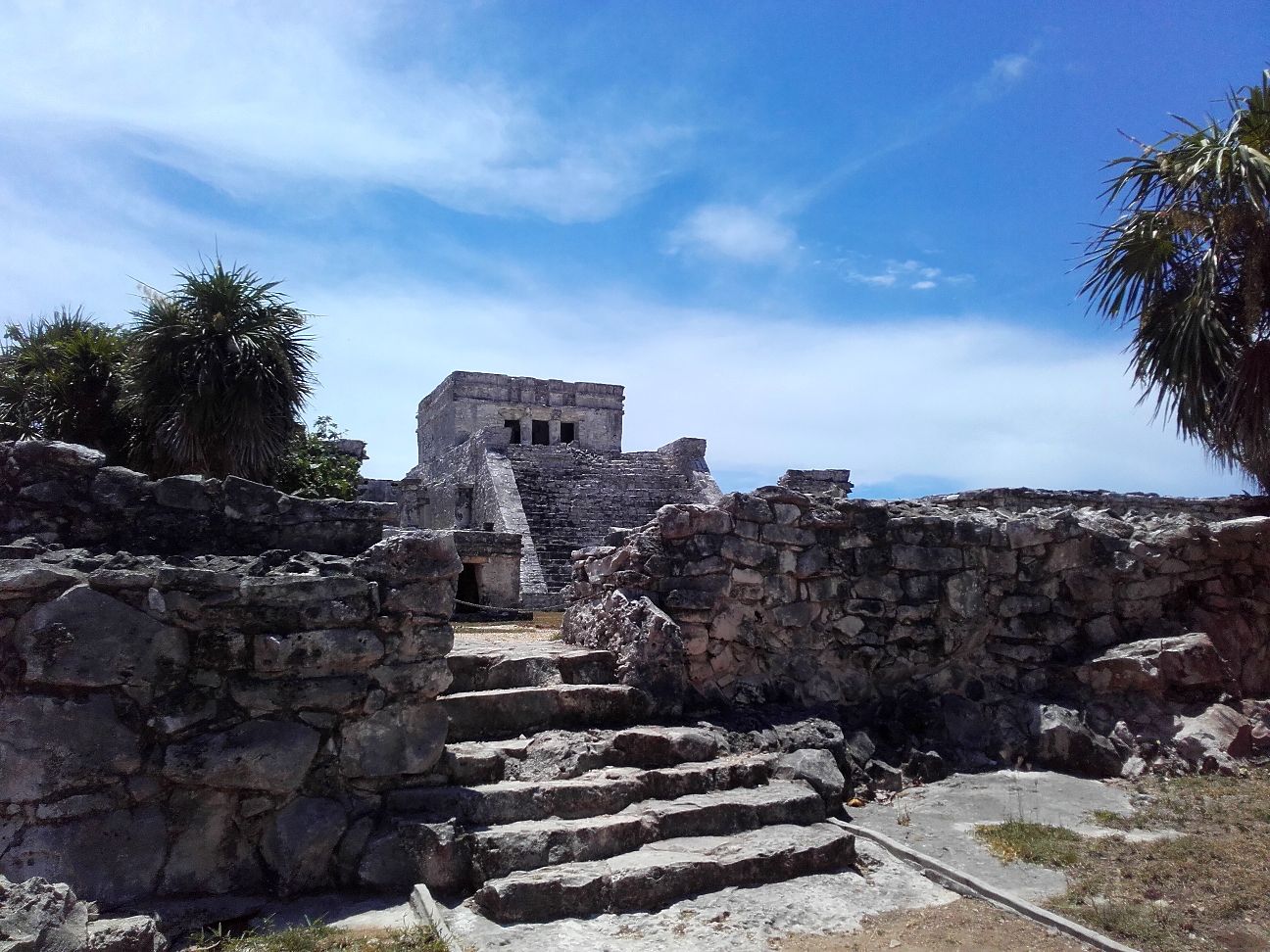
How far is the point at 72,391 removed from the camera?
11.2 metres

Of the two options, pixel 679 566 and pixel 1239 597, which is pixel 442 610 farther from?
pixel 1239 597

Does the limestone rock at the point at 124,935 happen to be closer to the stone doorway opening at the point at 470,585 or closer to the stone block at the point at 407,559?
the stone block at the point at 407,559

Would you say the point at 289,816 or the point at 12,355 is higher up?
the point at 12,355

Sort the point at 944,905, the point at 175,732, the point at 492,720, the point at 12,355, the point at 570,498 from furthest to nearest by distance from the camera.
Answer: the point at 570,498, the point at 12,355, the point at 492,720, the point at 944,905, the point at 175,732

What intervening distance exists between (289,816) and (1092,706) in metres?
5.49

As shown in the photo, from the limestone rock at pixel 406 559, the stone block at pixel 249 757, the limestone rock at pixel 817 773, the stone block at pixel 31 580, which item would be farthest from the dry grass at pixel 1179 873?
the stone block at pixel 31 580

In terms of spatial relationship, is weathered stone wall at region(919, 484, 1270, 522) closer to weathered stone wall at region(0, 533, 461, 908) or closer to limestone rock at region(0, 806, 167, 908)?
weathered stone wall at region(0, 533, 461, 908)

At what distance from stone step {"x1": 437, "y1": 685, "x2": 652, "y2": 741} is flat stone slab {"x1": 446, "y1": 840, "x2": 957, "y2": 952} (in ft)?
4.00

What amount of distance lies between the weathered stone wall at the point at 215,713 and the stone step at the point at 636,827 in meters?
0.48

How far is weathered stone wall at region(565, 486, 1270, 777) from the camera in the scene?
6293 mm

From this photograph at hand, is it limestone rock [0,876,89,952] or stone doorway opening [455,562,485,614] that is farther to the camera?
stone doorway opening [455,562,485,614]

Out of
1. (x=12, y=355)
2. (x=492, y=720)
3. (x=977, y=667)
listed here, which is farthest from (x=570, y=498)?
(x=492, y=720)

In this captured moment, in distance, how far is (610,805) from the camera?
14.7ft

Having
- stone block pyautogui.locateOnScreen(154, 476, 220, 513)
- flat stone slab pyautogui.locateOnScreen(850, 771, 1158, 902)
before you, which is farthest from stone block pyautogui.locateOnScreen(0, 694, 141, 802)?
flat stone slab pyautogui.locateOnScreen(850, 771, 1158, 902)
